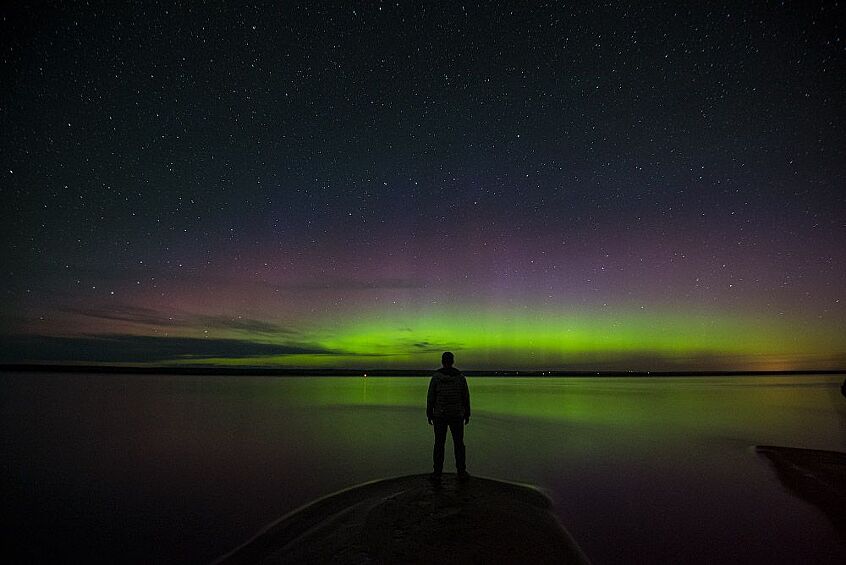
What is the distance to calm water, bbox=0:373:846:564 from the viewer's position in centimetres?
750

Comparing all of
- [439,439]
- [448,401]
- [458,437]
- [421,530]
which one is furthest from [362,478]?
[421,530]

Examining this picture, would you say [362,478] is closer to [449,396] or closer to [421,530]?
[449,396]

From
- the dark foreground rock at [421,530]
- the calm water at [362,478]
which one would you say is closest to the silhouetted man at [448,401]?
the dark foreground rock at [421,530]

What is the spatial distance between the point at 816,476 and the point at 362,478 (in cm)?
1146

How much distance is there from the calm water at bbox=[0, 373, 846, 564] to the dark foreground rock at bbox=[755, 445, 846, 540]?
1.01 ft

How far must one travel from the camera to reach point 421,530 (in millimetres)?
6262

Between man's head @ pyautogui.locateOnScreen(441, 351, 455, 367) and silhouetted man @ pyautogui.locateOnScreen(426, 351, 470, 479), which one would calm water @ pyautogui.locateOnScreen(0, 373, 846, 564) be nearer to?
silhouetted man @ pyautogui.locateOnScreen(426, 351, 470, 479)

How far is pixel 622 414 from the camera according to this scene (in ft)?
100

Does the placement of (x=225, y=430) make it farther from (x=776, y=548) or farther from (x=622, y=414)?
(x=622, y=414)

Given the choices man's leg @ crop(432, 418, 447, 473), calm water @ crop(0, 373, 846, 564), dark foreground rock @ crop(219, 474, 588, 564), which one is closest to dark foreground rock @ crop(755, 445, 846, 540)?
calm water @ crop(0, 373, 846, 564)

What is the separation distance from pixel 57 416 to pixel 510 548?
1240 inches

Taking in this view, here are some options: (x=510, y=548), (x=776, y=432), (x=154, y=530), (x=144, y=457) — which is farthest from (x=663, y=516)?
(x=776, y=432)

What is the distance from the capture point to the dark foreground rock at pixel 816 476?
351 inches

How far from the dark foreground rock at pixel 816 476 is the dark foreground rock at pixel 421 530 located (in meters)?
5.20
